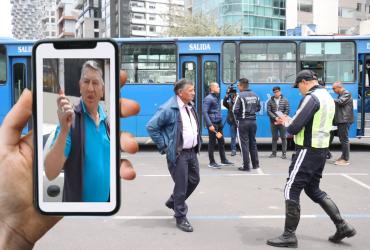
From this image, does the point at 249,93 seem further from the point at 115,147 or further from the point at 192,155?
the point at 115,147

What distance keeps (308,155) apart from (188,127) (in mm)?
1522

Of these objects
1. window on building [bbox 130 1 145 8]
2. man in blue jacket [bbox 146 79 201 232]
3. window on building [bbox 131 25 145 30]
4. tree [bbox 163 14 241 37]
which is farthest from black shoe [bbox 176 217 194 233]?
window on building [bbox 130 1 145 8]

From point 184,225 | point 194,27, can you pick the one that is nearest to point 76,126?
point 184,225

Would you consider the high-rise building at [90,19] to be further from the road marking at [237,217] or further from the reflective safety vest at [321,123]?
the reflective safety vest at [321,123]

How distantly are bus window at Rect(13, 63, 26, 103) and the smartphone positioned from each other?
40.0 ft

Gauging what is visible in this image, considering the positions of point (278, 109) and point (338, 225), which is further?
point (278, 109)

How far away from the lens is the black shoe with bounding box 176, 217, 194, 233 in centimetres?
548

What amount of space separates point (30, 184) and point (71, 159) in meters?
0.17

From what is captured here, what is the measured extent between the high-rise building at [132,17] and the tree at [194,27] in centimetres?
4838

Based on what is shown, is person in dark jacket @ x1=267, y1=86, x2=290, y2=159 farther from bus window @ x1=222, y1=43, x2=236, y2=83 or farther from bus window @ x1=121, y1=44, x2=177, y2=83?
bus window @ x1=121, y1=44, x2=177, y2=83

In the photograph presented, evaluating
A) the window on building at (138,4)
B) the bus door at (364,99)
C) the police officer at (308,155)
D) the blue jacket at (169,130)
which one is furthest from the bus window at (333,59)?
the window on building at (138,4)

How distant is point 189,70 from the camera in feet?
42.4

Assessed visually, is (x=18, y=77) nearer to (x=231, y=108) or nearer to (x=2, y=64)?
(x=2, y=64)

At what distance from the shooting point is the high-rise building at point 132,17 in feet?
311
